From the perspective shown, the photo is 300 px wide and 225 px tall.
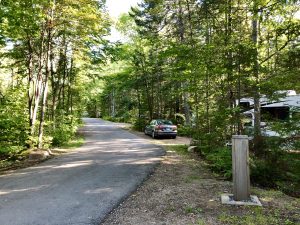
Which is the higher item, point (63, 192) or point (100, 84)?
point (100, 84)

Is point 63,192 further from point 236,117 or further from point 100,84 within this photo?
point 100,84

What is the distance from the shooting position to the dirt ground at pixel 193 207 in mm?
5039

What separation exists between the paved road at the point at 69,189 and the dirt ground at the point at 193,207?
411 mm

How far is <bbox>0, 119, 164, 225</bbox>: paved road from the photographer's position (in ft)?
17.3

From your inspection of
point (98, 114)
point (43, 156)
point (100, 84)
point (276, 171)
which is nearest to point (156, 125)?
point (43, 156)

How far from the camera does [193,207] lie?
18.6 feet

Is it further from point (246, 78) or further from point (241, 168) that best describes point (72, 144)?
point (241, 168)

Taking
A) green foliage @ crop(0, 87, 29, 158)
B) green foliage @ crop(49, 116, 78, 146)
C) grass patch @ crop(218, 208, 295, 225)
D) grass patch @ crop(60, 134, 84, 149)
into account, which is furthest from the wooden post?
green foliage @ crop(49, 116, 78, 146)

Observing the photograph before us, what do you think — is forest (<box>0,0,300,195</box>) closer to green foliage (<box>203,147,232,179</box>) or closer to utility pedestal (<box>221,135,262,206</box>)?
green foliage (<box>203,147,232,179</box>)

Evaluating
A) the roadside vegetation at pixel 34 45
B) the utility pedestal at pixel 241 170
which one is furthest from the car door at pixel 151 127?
the utility pedestal at pixel 241 170

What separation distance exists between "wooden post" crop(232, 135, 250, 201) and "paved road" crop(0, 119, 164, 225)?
93.7 inches

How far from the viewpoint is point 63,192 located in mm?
6824

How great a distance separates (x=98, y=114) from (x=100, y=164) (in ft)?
224

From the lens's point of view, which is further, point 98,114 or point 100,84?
point 98,114
